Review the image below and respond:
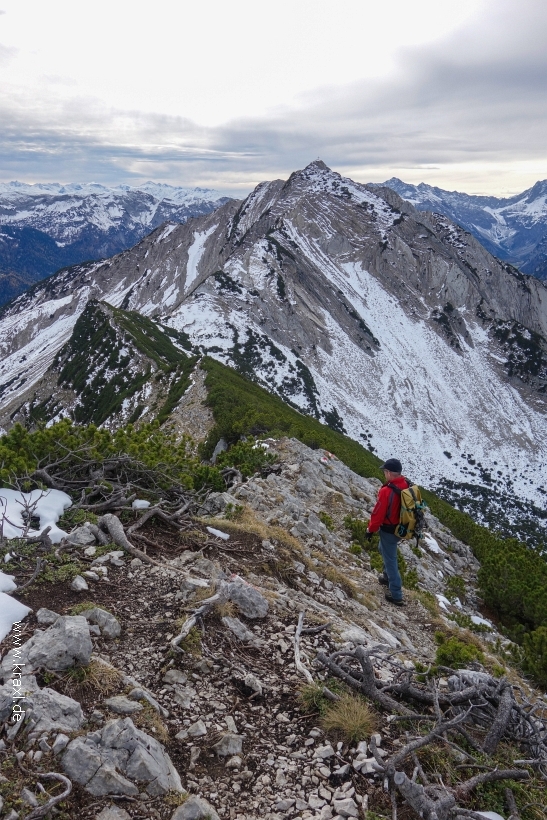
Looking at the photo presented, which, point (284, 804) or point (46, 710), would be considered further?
point (46, 710)

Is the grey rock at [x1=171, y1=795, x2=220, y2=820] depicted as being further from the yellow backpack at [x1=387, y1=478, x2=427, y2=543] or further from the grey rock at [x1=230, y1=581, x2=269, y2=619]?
the yellow backpack at [x1=387, y1=478, x2=427, y2=543]

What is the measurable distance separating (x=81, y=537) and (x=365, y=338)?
448ft

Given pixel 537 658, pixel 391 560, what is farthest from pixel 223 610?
pixel 537 658

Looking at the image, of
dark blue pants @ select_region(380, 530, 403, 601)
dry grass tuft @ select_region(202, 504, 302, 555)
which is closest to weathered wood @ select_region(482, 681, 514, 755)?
dark blue pants @ select_region(380, 530, 403, 601)

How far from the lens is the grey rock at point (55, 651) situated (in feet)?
15.6

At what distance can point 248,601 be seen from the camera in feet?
22.4

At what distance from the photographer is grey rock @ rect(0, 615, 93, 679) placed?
474 centimetres

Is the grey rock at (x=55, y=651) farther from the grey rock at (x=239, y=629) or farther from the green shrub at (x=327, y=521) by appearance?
the green shrub at (x=327, y=521)

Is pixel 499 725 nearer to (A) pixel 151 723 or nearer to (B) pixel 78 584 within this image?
(A) pixel 151 723

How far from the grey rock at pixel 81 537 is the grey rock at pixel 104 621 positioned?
2.03 meters

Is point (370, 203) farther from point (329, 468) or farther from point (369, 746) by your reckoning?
point (369, 746)

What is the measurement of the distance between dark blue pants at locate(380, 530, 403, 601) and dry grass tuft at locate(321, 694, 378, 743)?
4401 millimetres

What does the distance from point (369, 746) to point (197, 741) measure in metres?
1.58

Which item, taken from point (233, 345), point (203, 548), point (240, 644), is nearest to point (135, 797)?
point (240, 644)
